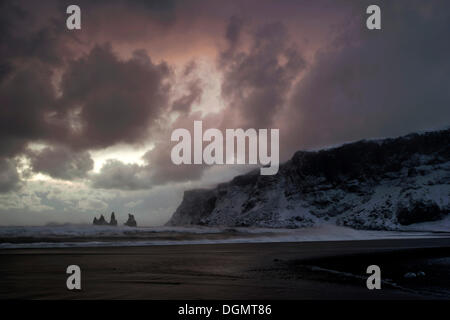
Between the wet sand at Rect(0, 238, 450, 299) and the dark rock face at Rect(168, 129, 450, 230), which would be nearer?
the wet sand at Rect(0, 238, 450, 299)

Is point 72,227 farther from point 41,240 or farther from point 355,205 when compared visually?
point 355,205

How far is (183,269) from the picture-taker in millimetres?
22094

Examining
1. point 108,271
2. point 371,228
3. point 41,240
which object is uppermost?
point 108,271

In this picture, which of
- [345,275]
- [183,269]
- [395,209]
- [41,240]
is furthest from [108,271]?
[395,209]

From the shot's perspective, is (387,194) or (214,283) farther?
(387,194)

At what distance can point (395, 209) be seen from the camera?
161 meters

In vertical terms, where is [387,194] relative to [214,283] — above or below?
below

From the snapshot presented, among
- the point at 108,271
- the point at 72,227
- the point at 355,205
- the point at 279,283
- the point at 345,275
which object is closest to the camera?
the point at 279,283

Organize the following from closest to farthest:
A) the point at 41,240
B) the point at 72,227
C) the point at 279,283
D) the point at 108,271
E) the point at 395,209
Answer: the point at 279,283 < the point at 108,271 < the point at 41,240 < the point at 72,227 < the point at 395,209

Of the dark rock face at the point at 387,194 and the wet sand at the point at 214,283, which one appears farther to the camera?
the dark rock face at the point at 387,194

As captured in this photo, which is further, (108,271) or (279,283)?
(108,271)

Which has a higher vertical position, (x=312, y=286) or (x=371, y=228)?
(x=312, y=286)
